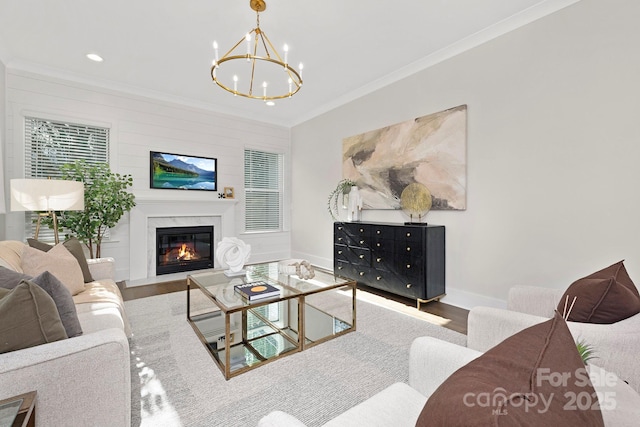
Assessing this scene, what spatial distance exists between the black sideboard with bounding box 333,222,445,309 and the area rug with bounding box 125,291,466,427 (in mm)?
588

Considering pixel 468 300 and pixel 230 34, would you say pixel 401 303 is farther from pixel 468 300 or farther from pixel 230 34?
pixel 230 34

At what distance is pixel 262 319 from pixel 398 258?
1724 mm

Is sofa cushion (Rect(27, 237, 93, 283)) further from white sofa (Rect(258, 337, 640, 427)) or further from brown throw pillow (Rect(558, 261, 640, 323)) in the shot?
brown throw pillow (Rect(558, 261, 640, 323))

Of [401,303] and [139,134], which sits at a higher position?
[139,134]

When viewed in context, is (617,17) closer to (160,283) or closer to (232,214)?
(232,214)

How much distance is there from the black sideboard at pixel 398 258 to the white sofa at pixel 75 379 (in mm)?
2790

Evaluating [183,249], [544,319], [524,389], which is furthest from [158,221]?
[524,389]

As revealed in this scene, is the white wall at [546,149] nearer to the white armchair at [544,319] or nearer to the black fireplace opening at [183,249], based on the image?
the white armchair at [544,319]

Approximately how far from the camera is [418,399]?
1.05m

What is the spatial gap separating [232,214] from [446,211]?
3671 mm

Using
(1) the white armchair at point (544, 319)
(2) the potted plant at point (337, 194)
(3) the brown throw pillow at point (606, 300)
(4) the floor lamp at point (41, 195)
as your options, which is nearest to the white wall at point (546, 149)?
(1) the white armchair at point (544, 319)

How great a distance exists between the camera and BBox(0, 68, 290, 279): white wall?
364cm

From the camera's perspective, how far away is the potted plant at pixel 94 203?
12.0 feet

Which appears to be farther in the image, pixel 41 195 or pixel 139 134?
pixel 139 134
